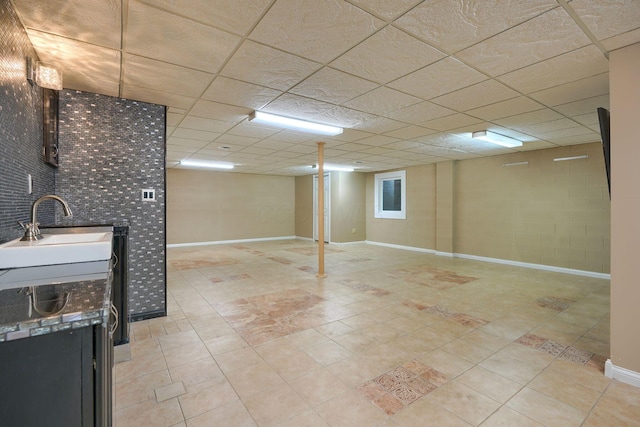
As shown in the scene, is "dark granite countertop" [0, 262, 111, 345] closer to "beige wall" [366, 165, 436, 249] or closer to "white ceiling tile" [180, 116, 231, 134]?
"white ceiling tile" [180, 116, 231, 134]

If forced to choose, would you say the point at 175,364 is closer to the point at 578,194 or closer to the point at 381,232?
the point at 578,194

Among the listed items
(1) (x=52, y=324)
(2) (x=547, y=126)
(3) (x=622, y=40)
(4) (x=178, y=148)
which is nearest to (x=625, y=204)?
(3) (x=622, y=40)

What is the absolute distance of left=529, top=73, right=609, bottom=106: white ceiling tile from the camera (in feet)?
9.29

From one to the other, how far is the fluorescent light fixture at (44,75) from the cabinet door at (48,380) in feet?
7.50

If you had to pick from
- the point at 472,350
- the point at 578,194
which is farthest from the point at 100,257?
the point at 578,194

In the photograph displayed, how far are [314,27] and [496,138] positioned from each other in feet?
14.2

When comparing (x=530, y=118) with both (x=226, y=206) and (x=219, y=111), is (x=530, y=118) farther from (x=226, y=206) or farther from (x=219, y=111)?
(x=226, y=206)

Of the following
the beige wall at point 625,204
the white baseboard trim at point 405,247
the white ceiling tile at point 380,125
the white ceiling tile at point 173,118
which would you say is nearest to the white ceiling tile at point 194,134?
the white ceiling tile at point 173,118

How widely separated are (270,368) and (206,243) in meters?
8.13

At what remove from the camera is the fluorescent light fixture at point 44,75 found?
86.4 inches

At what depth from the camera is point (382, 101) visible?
3393 millimetres

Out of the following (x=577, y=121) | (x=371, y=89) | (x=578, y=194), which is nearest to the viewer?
(x=371, y=89)

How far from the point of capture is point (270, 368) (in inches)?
95.0

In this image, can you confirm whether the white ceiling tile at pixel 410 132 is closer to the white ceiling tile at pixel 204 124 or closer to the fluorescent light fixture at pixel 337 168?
the white ceiling tile at pixel 204 124
